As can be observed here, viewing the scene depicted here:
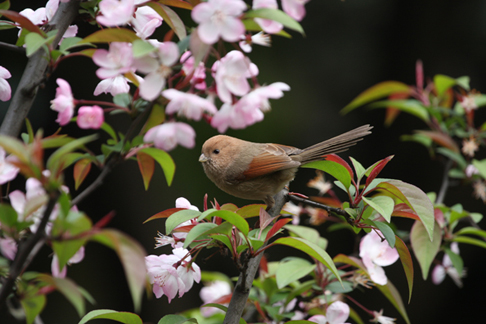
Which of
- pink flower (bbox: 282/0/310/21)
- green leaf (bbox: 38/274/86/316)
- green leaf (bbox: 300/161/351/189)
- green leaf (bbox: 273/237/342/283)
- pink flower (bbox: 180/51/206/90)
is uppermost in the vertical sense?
pink flower (bbox: 282/0/310/21)

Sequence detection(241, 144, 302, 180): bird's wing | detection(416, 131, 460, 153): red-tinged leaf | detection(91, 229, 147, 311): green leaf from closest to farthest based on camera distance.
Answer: detection(91, 229, 147, 311): green leaf
detection(241, 144, 302, 180): bird's wing
detection(416, 131, 460, 153): red-tinged leaf

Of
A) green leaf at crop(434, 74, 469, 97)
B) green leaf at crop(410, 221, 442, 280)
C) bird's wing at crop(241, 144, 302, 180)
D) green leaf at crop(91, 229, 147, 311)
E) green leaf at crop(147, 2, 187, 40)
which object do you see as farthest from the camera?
green leaf at crop(434, 74, 469, 97)

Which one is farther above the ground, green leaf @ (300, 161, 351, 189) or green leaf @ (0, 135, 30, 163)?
green leaf @ (0, 135, 30, 163)

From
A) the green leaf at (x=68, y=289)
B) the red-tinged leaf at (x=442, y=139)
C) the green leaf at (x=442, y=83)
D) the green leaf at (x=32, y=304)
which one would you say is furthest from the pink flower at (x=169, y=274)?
the green leaf at (x=442, y=83)

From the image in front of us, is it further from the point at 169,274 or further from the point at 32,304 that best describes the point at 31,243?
the point at 169,274

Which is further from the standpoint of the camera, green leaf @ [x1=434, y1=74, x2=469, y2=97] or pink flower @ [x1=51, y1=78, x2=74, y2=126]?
green leaf @ [x1=434, y1=74, x2=469, y2=97]

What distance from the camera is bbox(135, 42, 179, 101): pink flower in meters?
0.74

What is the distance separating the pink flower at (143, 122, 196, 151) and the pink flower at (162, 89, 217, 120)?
1.1 inches

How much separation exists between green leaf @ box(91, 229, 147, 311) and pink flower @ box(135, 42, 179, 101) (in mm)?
253

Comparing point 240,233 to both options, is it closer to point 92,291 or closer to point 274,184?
point 274,184

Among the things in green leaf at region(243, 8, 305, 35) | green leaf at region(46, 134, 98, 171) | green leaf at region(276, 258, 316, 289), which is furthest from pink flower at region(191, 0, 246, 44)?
green leaf at region(276, 258, 316, 289)

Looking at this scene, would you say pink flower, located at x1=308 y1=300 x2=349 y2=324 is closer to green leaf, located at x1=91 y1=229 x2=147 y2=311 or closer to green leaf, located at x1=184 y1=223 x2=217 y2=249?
green leaf, located at x1=184 y1=223 x2=217 y2=249

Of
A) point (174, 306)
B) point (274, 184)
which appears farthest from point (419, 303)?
point (274, 184)

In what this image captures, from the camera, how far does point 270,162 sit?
5.90 feet
